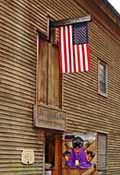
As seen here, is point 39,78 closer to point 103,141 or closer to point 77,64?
point 77,64

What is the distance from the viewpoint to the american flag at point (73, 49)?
15.5 m

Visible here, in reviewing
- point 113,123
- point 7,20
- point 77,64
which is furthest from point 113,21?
point 7,20

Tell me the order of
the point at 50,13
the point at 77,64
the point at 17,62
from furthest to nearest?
1. the point at 50,13
2. the point at 77,64
3. the point at 17,62

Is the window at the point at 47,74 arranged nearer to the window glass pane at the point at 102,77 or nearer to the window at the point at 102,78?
the window at the point at 102,78

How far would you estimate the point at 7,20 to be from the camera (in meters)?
14.3

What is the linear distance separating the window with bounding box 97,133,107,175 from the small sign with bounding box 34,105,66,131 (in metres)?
5.18

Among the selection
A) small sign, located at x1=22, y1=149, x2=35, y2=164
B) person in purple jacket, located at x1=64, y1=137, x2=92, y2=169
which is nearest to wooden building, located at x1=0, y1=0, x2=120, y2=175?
small sign, located at x1=22, y1=149, x2=35, y2=164

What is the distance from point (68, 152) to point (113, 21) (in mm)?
10852

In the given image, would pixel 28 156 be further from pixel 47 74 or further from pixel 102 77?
pixel 102 77

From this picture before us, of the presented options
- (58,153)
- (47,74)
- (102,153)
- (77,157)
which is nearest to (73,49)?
(47,74)

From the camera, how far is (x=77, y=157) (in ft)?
51.8

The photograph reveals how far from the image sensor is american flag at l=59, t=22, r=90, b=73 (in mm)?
15531

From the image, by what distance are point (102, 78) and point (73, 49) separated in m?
8.35

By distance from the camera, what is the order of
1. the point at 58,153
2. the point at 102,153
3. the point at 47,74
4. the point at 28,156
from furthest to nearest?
the point at 102,153, the point at 58,153, the point at 47,74, the point at 28,156
